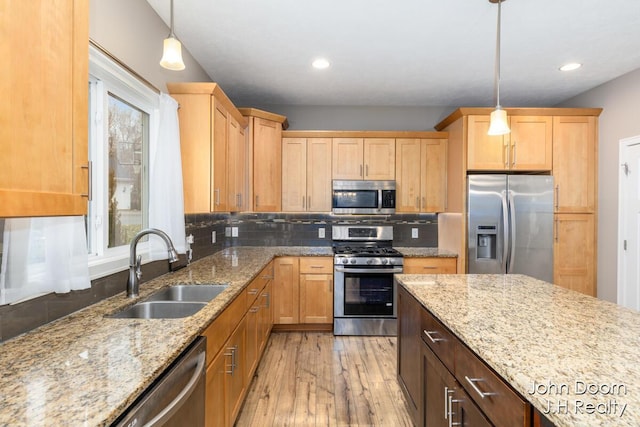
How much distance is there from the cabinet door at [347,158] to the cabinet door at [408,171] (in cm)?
45

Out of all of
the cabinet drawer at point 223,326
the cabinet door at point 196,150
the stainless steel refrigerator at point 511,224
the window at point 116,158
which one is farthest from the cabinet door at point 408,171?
the window at point 116,158

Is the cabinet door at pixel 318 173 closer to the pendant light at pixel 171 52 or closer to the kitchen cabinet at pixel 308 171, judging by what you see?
the kitchen cabinet at pixel 308 171

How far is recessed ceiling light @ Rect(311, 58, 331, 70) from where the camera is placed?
2.85 m

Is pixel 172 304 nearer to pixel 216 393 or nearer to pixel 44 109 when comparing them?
pixel 216 393

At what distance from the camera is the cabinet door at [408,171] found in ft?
12.6

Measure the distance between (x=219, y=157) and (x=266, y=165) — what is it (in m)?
1.09

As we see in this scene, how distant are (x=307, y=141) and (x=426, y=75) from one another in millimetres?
1449

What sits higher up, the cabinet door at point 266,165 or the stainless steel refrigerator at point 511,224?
the cabinet door at point 266,165

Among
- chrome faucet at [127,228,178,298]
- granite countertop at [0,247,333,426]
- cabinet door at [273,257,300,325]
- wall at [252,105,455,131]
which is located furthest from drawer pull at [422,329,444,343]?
wall at [252,105,455,131]

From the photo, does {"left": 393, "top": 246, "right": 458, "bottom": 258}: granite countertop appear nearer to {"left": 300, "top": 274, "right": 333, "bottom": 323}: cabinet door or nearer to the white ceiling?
{"left": 300, "top": 274, "right": 333, "bottom": 323}: cabinet door

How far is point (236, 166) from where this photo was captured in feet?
10.4

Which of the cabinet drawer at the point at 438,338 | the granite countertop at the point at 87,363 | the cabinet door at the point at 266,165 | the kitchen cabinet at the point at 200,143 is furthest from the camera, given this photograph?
the cabinet door at the point at 266,165

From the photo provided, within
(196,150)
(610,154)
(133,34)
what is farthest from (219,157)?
(610,154)

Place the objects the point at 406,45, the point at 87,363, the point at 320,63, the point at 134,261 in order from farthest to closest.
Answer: the point at 320,63 < the point at 406,45 < the point at 134,261 < the point at 87,363
